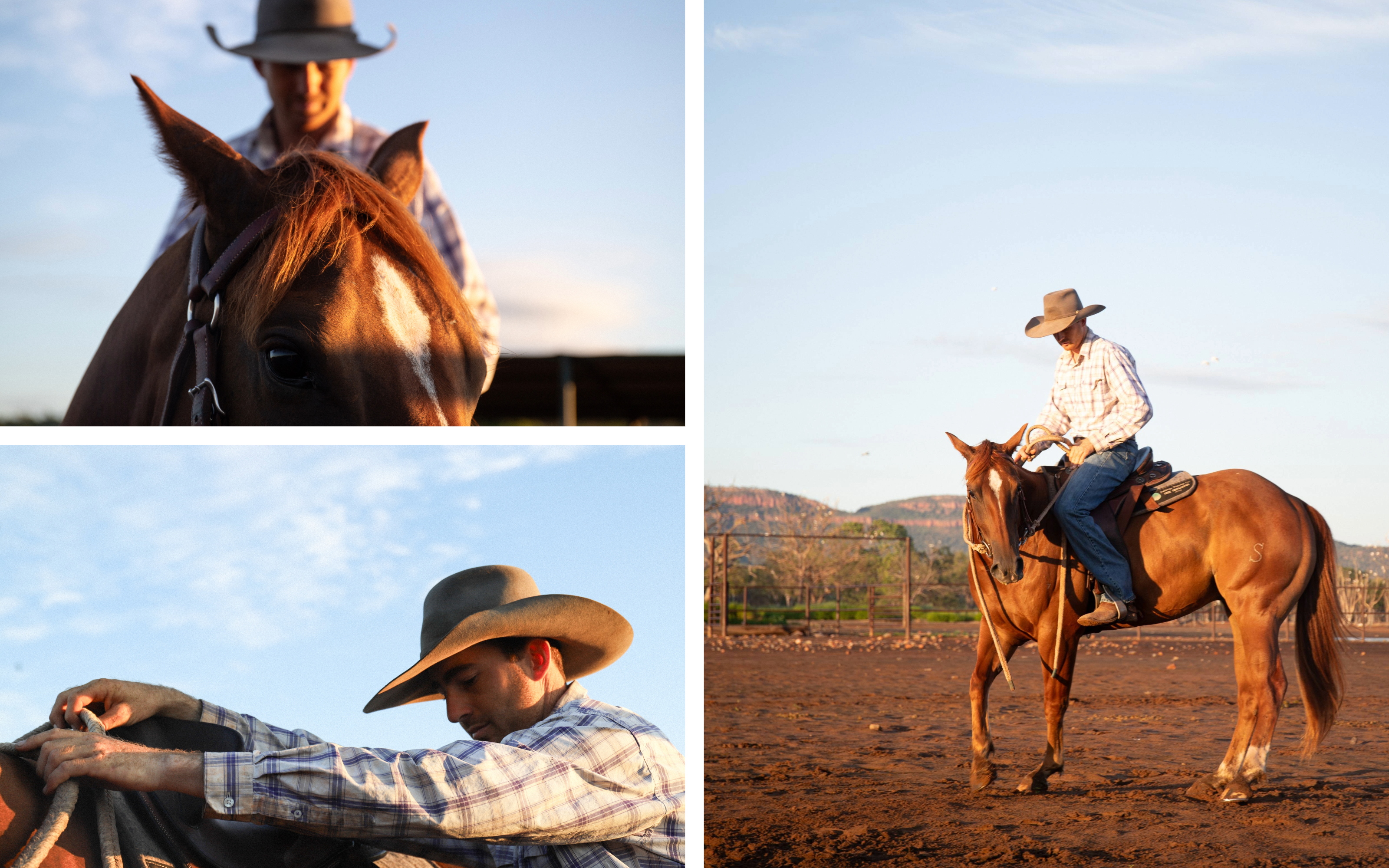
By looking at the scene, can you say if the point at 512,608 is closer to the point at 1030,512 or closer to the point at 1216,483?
the point at 1030,512

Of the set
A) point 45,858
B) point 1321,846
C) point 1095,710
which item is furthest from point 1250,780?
point 45,858

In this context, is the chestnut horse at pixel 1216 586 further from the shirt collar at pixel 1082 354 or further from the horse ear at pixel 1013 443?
the shirt collar at pixel 1082 354

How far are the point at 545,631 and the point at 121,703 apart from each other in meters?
0.56

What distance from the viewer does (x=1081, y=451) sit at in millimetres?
4629

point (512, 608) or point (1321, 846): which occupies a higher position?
point (512, 608)

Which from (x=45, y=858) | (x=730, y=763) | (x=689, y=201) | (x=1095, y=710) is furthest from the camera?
(x=1095, y=710)

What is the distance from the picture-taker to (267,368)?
1396 mm

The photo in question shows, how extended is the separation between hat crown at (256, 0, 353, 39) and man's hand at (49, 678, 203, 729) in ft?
5.25

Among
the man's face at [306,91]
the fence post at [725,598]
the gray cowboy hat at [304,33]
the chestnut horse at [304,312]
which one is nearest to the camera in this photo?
the chestnut horse at [304,312]

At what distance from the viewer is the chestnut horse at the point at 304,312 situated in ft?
4.54

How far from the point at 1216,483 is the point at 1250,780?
1.40 m

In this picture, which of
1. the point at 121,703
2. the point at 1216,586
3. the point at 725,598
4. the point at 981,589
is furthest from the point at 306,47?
the point at 725,598

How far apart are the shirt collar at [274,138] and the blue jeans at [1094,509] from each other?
11.1ft

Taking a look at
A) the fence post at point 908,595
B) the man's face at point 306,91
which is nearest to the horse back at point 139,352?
the man's face at point 306,91
